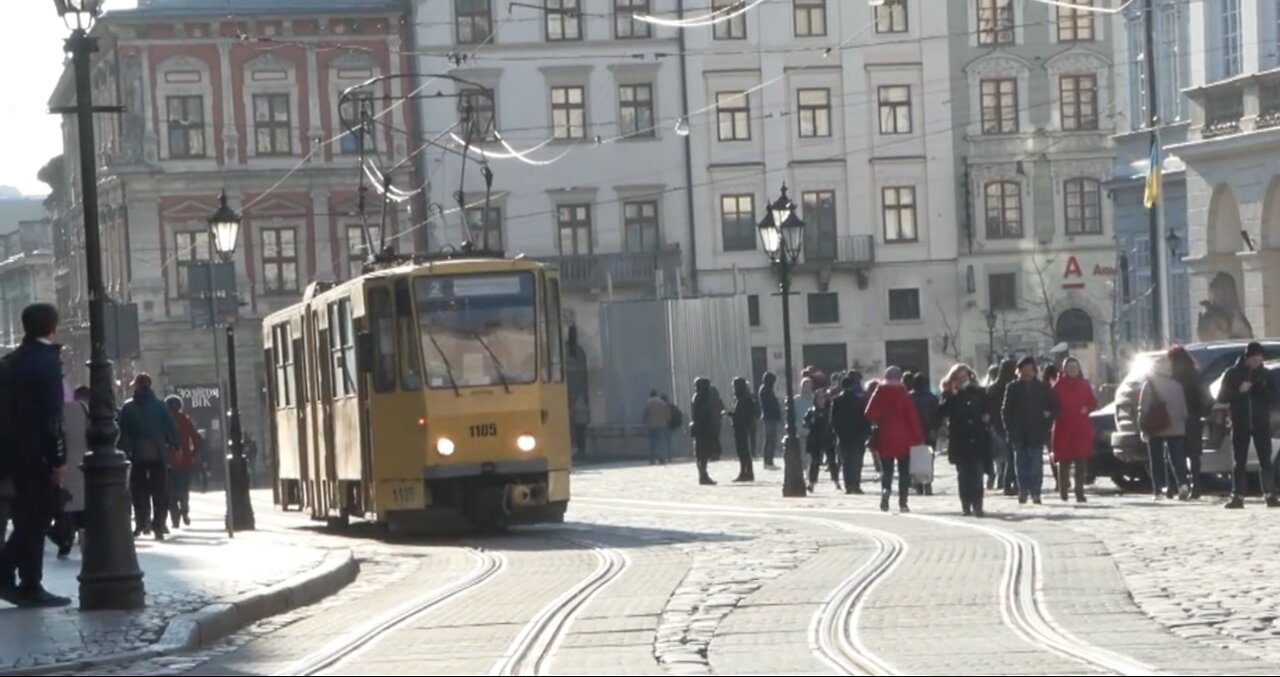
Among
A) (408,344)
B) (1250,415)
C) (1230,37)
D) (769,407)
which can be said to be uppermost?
(1230,37)

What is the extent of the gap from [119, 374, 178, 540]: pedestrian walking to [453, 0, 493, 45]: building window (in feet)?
146

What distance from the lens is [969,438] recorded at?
26094 millimetres

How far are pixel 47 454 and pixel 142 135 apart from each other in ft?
183

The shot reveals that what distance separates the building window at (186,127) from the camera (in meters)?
71.0

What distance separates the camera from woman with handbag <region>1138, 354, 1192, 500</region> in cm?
2761

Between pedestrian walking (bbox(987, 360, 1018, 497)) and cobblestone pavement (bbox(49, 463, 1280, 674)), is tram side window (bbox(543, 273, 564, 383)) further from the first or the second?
pedestrian walking (bbox(987, 360, 1018, 497))

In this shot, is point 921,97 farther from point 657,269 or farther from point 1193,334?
point 1193,334

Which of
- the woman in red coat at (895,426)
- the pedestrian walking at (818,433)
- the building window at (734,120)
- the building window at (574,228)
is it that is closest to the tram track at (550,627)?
the woman in red coat at (895,426)

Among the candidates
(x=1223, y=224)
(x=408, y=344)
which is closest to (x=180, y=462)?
(x=408, y=344)

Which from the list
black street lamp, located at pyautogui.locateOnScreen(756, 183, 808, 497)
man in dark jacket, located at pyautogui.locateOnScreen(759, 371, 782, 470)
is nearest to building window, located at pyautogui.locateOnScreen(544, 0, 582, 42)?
man in dark jacket, located at pyautogui.locateOnScreen(759, 371, 782, 470)

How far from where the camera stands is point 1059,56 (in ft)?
240

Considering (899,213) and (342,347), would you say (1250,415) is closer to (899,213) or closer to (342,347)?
(342,347)

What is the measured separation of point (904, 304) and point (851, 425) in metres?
39.1

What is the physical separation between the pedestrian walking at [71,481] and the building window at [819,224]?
164ft
